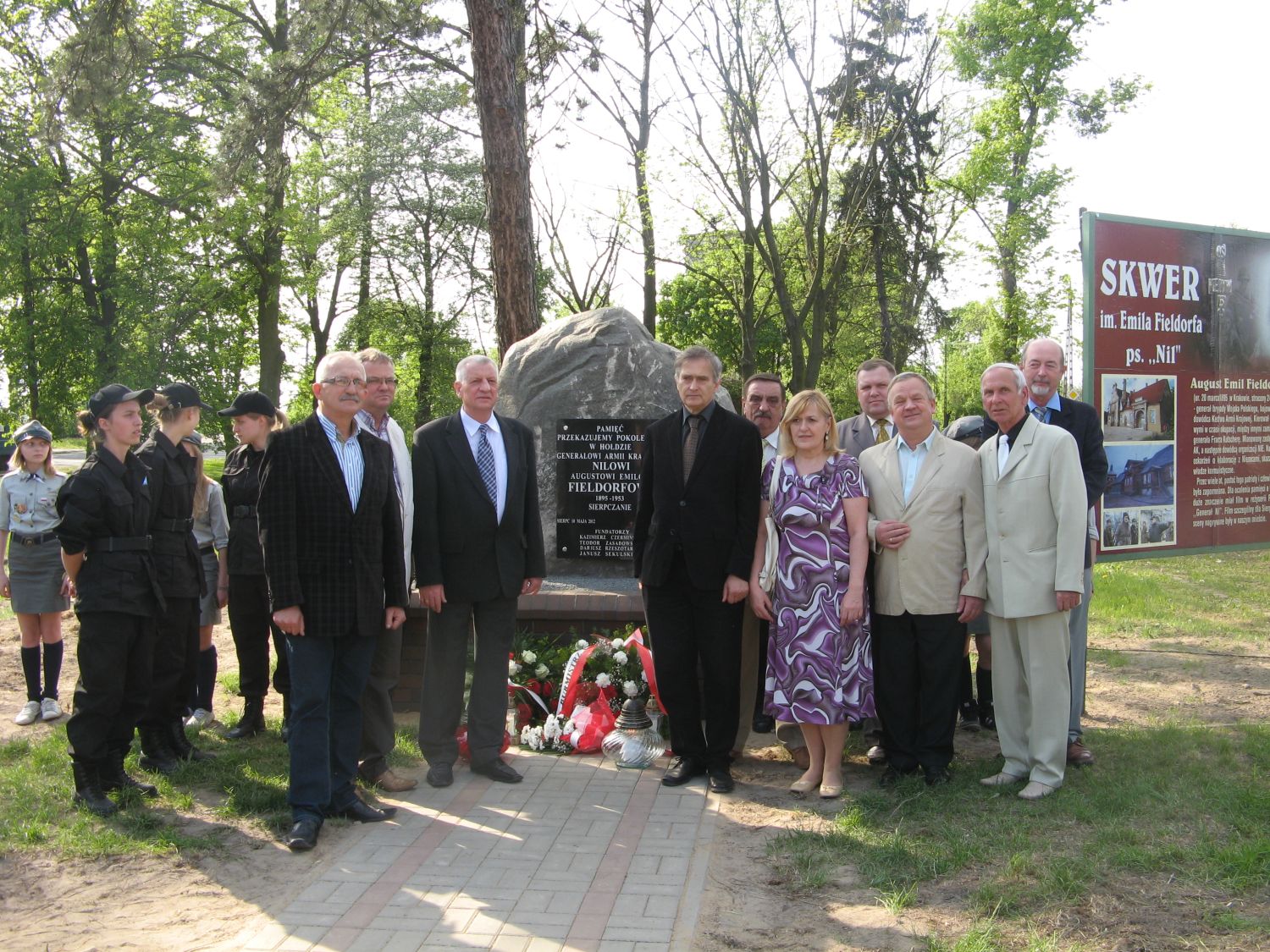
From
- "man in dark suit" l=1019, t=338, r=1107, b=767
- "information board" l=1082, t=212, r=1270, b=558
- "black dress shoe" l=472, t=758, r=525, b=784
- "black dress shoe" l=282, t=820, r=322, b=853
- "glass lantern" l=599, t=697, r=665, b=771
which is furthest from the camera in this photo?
"information board" l=1082, t=212, r=1270, b=558

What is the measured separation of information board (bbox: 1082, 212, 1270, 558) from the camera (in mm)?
6883

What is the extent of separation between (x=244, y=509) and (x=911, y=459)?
3631 mm

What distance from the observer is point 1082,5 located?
27469mm

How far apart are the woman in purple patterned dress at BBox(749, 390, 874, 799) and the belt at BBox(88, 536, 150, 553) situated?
2904mm

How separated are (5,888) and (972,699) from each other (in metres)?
5.03

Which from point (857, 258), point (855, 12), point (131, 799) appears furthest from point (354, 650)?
point (857, 258)

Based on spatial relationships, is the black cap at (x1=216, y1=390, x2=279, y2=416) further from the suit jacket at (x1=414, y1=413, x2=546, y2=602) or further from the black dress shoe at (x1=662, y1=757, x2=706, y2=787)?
the black dress shoe at (x1=662, y1=757, x2=706, y2=787)

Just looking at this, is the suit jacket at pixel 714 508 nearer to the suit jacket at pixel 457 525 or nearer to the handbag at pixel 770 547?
the handbag at pixel 770 547

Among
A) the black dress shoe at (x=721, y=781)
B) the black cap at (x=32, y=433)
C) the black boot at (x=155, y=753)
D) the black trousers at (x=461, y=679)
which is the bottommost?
the black dress shoe at (x=721, y=781)

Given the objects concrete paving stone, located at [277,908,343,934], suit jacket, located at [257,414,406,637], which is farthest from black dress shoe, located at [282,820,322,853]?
suit jacket, located at [257,414,406,637]

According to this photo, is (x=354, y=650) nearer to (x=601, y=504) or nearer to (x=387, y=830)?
(x=387, y=830)

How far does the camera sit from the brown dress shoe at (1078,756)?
531 cm

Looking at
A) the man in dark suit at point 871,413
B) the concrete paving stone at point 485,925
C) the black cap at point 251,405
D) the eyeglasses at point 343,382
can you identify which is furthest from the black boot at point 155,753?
the man in dark suit at point 871,413

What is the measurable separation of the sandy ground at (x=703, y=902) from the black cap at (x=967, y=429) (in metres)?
2.46
